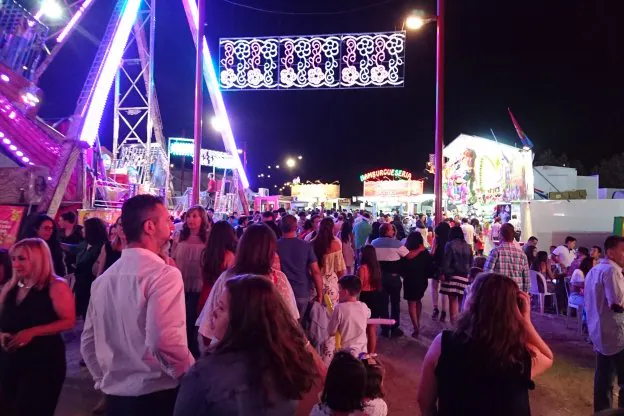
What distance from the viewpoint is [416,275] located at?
7758 millimetres

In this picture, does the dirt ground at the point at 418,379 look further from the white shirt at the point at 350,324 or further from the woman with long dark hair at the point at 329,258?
the woman with long dark hair at the point at 329,258

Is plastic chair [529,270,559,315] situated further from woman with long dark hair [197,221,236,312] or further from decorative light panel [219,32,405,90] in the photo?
woman with long dark hair [197,221,236,312]

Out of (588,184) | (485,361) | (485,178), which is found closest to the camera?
(485,361)

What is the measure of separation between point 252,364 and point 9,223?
10.2 meters

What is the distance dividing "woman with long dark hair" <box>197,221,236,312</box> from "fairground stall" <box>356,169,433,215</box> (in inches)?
1251

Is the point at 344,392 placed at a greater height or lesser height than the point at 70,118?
lesser

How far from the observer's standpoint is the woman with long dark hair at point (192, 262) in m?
5.09

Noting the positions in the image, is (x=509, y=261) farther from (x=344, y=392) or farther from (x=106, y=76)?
(x=106, y=76)

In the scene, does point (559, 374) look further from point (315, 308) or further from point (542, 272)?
point (542, 272)

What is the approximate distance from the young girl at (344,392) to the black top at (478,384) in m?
0.45

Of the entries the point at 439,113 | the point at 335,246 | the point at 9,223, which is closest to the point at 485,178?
the point at 439,113

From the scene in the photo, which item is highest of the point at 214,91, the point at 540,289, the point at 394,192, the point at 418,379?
the point at 214,91

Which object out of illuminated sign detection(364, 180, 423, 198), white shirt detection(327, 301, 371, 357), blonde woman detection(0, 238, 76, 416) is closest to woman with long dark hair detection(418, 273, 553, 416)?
white shirt detection(327, 301, 371, 357)

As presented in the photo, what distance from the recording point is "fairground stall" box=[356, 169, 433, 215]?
3694 cm
